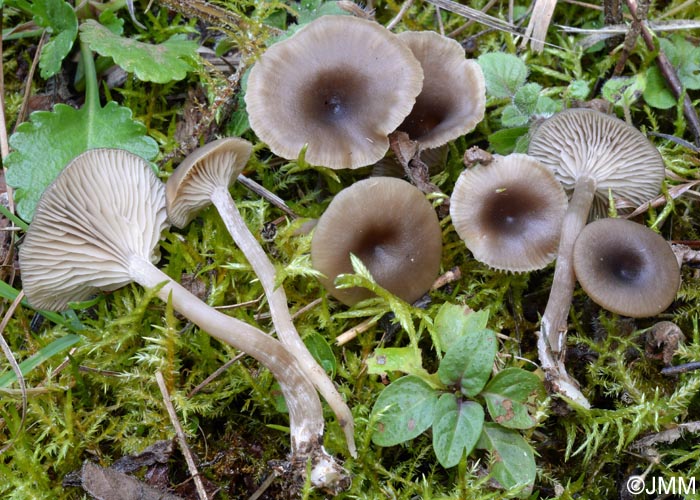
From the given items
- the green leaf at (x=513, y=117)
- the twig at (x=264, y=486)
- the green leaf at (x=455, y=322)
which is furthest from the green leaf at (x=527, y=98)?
the twig at (x=264, y=486)

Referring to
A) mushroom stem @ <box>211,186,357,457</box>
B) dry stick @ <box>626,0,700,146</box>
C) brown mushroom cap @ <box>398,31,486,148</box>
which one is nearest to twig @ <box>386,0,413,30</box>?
brown mushroom cap @ <box>398,31,486,148</box>

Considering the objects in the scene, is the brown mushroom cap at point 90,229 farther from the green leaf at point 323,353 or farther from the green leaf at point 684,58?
the green leaf at point 684,58

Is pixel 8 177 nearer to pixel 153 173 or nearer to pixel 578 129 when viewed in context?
pixel 153 173

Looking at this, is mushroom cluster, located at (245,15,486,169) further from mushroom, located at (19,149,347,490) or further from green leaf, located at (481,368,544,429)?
green leaf, located at (481,368,544,429)

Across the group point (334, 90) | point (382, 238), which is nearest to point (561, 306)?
point (382, 238)

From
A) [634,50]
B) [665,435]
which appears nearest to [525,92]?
[634,50]

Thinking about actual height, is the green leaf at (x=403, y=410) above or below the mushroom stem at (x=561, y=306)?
below
